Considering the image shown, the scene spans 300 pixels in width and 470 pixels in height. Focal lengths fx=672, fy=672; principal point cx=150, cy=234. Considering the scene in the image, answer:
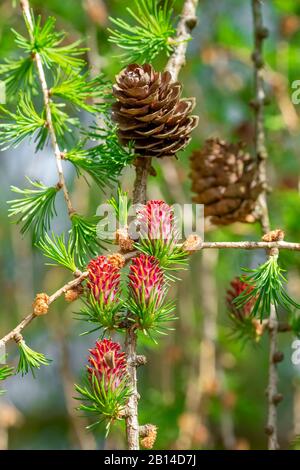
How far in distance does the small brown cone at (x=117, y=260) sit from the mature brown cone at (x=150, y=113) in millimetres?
126

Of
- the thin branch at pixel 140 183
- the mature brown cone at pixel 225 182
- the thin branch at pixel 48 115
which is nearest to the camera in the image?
the thin branch at pixel 140 183

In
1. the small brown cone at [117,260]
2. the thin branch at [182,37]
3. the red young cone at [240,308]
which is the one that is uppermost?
the thin branch at [182,37]

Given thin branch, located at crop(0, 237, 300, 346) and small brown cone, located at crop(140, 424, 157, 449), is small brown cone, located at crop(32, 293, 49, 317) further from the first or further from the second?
small brown cone, located at crop(140, 424, 157, 449)

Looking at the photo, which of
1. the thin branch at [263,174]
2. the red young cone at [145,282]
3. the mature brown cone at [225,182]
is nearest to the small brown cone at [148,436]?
the red young cone at [145,282]

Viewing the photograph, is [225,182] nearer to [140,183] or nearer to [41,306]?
[140,183]

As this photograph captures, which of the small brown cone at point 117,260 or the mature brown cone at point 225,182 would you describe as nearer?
the small brown cone at point 117,260

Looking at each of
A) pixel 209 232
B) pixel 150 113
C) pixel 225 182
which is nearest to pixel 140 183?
pixel 150 113

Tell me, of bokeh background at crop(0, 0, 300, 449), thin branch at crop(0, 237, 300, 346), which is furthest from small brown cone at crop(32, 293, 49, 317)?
bokeh background at crop(0, 0, 300, 449)

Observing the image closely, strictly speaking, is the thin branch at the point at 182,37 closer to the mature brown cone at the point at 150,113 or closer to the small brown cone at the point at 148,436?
the mature brown cone at the point at 150,113

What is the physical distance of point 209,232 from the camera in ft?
4.96

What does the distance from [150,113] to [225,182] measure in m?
0.24

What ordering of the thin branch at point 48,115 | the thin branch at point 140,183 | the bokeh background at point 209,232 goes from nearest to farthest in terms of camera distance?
the thin branch at point 140,183, the thin branch at point 48,115, the bokeh background at point 209,232

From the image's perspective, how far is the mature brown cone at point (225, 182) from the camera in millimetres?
902

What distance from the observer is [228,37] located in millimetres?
1491
